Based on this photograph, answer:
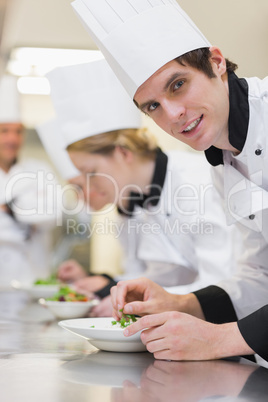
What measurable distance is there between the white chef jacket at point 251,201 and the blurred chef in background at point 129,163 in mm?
633

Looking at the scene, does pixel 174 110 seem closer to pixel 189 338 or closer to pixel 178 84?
pixel 178 84

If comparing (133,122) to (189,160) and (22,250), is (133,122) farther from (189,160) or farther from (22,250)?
(22,250)

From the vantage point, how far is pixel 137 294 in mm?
1295

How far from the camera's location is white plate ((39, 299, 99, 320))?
173cm

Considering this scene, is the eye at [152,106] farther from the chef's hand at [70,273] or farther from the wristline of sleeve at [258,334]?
the chef's hand at [70,273]

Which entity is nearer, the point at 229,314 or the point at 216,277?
the point at 229,314

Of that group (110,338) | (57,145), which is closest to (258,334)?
(110,338)

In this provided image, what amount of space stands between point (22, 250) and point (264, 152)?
3566 mm

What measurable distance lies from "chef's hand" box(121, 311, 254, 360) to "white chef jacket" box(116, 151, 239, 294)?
0.76 metres

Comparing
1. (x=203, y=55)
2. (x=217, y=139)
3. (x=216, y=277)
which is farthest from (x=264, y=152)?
(x=216, y=277)

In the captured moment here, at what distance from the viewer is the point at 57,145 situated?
2736mm

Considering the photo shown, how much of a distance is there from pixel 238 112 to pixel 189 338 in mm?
506

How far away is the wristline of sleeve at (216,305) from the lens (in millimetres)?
1335

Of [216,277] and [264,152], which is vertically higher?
[264,152]
